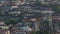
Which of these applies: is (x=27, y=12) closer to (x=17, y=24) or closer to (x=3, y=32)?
(x=17, y=24)

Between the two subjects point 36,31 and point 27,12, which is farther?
point 27,12

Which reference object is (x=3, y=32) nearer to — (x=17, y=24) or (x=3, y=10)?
(x=17, y=24)

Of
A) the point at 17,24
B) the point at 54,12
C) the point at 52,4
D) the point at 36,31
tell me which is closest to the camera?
the point at 36,31

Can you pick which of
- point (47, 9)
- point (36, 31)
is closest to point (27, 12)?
point (47, 9)

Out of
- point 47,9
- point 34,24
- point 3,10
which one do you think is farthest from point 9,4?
point 34,24

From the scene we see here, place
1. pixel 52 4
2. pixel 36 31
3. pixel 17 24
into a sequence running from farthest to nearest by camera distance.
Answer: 1. pixel 52 4
2. pixel 17 24
3. pixel 36 31

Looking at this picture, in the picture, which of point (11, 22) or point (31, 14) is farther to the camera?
point (31, 14)

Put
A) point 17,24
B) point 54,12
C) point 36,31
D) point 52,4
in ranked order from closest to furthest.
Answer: point 36,31 → point 17,24 → point 54,12 → point 52,4

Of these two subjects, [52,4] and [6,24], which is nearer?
[6,24]
